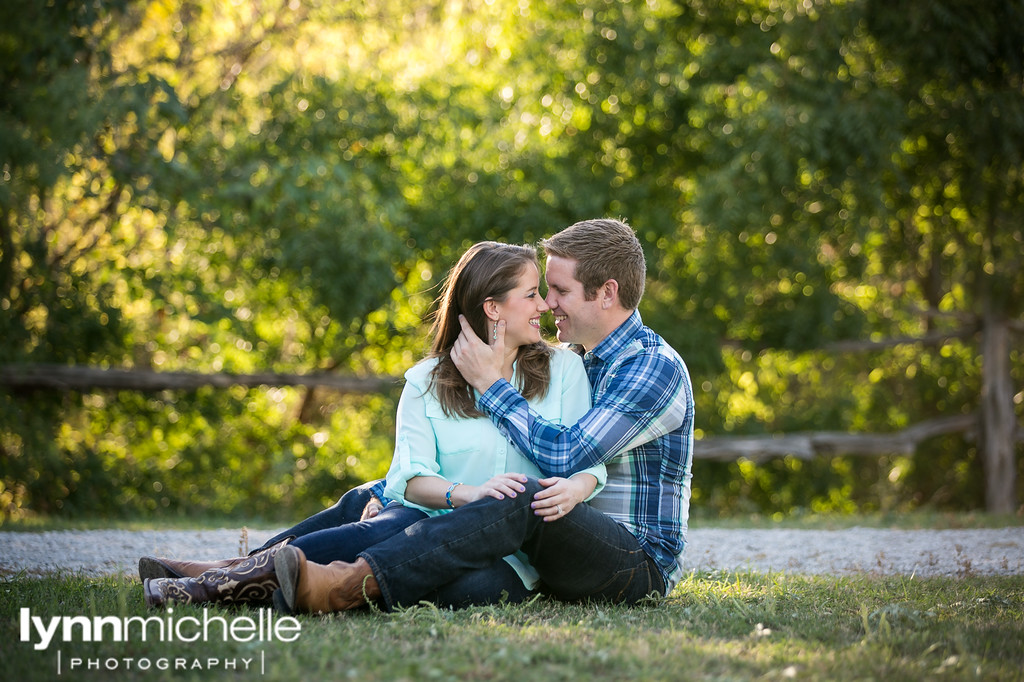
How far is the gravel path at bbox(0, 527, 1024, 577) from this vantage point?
4777 millimetres

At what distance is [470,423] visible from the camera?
355 cm

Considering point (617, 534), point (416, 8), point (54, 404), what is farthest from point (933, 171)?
point (54, 404)

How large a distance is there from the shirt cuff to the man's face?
0.47 meters

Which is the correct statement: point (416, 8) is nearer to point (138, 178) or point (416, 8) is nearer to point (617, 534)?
point (138, 178)

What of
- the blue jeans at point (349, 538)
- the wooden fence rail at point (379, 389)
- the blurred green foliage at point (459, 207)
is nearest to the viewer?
the blue jeans at point (349, 538)

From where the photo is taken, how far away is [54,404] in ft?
33.2

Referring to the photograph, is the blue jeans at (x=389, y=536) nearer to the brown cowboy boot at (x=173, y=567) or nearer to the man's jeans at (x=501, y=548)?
the man's jeans at (x=501, y=548)

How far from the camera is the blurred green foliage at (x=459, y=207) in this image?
9.55 metres

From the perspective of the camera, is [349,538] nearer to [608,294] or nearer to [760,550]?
[608,294]

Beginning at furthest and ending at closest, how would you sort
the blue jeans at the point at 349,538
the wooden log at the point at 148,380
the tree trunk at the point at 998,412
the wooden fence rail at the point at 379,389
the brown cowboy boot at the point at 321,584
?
the tree trunk at the point at 998,412
the wooden fence rail at the point at 379,389
the wooden log at the point at 148,380
the blue jeans at the point at 349,538
the brown cowboy boot at the point at 321,584

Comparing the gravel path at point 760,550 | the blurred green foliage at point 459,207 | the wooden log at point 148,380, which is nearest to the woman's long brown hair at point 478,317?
the gravel path at point 760,550

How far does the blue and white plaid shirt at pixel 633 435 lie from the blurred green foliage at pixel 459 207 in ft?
20.4

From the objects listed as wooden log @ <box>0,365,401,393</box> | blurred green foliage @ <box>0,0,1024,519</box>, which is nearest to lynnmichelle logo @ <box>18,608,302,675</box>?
blurred green foliage @ <box>0,0,1024,519</box>

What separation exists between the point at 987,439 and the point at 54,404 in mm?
10711
